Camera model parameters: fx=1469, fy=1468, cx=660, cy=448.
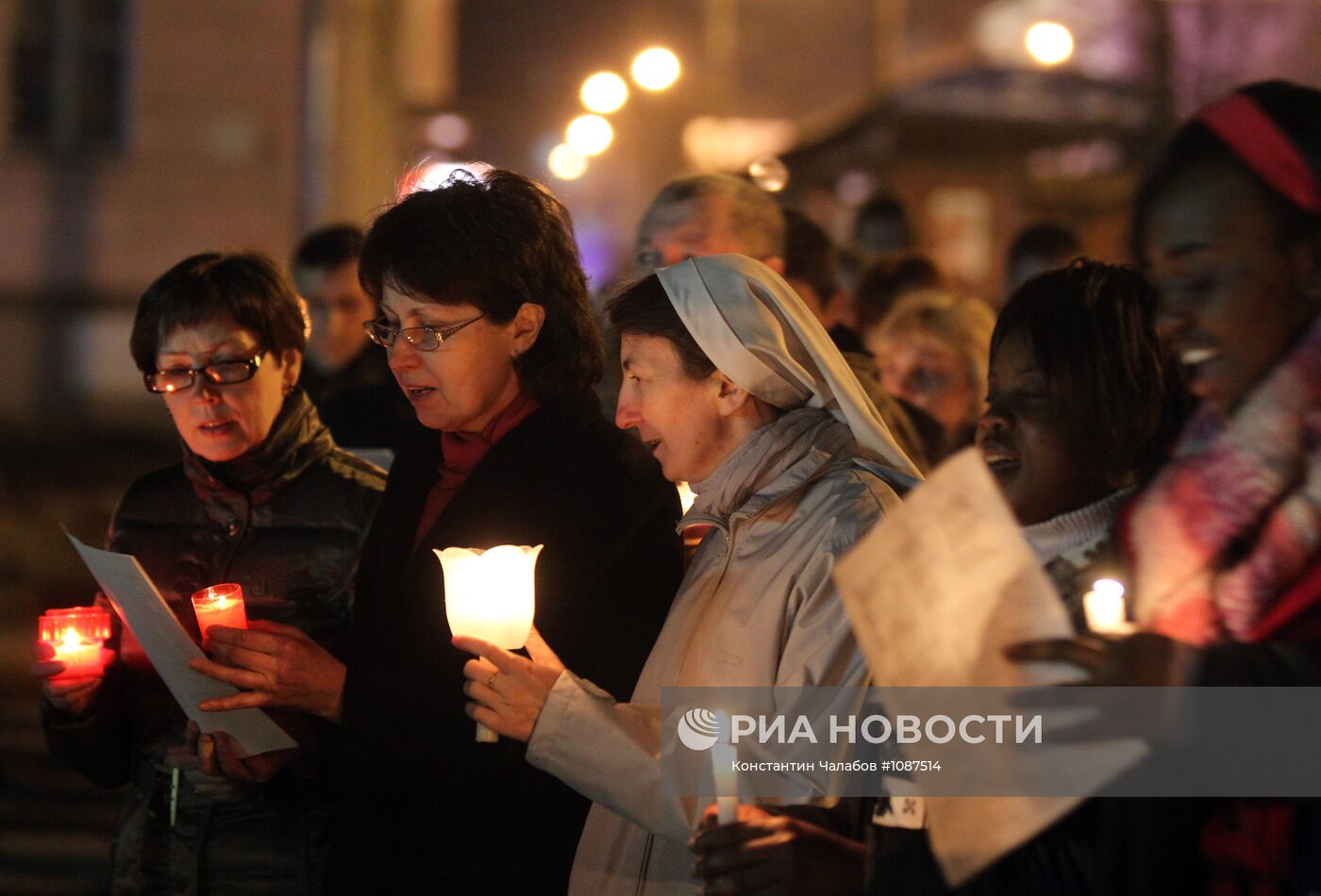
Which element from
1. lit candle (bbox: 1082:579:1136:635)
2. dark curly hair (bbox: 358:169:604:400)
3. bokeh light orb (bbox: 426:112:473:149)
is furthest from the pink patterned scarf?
bokeh light orb (bbox: 426:112:473:149)

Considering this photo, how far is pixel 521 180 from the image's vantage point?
3.23 meters

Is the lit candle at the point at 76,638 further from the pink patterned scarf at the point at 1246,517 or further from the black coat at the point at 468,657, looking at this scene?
the pink patterned scarf at the point at 1246,517

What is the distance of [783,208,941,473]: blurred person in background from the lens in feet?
15.0

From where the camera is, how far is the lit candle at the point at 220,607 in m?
3.01

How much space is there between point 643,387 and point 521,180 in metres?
0.62

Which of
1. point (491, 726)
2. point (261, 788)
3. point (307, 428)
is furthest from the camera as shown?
point (307, 428)

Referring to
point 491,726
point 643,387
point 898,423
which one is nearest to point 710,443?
point 643,387

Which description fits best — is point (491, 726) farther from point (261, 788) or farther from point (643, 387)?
point (261, 788)

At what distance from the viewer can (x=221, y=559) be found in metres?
3.49

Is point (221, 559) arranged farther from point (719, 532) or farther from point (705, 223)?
point (705, 223)

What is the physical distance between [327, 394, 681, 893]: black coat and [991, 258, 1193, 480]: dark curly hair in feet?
2.85

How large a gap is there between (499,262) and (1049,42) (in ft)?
49.1

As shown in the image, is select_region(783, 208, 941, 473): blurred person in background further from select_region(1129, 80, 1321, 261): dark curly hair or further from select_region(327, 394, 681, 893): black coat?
select_region(1129, 80, 1321, 261): dark curly hair

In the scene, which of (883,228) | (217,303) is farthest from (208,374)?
(883,228)
